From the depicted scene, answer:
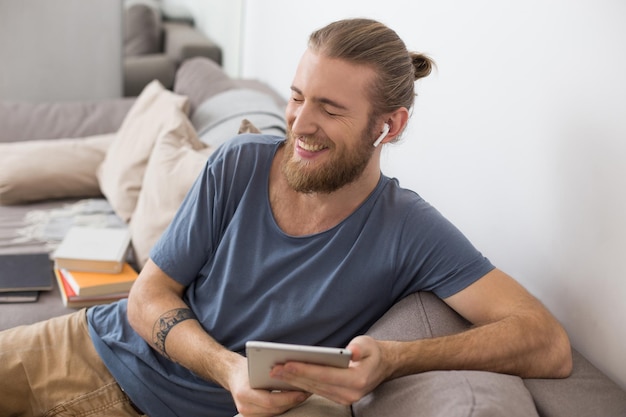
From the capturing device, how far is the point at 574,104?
4.53 feet

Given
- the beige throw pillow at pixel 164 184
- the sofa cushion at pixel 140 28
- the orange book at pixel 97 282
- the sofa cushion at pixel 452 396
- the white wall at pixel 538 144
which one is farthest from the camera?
the sofa cushion at pixel 140 28

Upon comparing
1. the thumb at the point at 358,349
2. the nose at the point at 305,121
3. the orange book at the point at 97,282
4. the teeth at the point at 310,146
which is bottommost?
the orange book at the point at 97,282

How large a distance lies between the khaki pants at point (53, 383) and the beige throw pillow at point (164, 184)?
0.54 meters

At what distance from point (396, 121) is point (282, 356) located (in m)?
0.61

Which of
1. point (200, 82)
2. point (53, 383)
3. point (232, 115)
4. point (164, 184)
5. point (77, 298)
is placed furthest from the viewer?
point (200, 82)

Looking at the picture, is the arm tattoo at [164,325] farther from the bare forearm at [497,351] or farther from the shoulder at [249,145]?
the bare forearm at [497,351]

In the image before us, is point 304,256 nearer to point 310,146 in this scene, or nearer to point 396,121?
point 310,146

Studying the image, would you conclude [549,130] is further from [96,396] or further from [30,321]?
[30,321]

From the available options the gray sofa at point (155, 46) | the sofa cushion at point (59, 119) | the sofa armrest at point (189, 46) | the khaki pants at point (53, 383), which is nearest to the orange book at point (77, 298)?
the khaki pants at point (53, 383)

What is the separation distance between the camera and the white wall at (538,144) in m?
1.31

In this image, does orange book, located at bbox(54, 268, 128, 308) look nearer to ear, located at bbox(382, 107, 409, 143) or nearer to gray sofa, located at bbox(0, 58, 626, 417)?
gray sofa, located at bbox(0, 58, 626, 417)

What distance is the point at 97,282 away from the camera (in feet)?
6.54

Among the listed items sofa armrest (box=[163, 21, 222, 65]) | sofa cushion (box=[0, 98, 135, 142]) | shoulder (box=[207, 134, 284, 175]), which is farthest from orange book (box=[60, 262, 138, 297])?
sofa armrest (box=[163, 21, 222, 65])

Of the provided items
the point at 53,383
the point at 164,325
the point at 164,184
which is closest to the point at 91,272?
the point at 164,184
